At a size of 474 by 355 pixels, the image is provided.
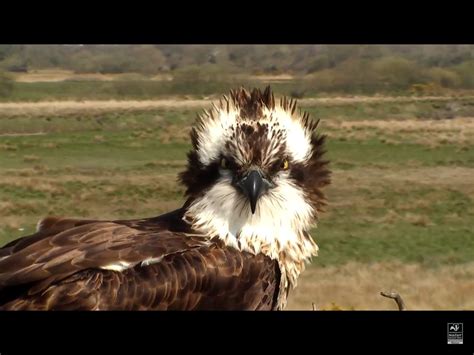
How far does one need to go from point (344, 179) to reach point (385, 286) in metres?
14.0

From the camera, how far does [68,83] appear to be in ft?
104

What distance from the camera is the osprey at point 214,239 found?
5805 millimetres

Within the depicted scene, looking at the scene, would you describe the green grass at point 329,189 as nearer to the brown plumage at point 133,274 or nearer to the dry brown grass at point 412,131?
the dry brown grass at point 412,131

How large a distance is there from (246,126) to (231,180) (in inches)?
16.3

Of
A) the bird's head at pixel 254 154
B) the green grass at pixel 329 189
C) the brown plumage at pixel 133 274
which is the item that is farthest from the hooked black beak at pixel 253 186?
the green grass at pixel 329 189

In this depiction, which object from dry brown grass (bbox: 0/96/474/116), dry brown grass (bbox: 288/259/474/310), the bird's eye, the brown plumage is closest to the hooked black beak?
the bird's eye

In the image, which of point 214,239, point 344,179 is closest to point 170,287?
point 214,239

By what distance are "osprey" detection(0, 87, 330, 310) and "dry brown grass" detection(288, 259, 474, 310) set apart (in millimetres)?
9834

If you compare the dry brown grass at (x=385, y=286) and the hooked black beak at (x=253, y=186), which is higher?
the hooked black beak at (x=253, y=186)

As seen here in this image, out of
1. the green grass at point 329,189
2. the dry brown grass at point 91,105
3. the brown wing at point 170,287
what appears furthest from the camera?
the dry brown grass at point 91,105

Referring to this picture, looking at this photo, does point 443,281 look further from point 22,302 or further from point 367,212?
point 22,302

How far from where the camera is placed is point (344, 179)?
36.1 m

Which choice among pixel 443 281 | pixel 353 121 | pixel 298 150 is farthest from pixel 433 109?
pixel 298 150

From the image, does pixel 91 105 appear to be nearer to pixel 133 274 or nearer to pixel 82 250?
pixel 82 250
